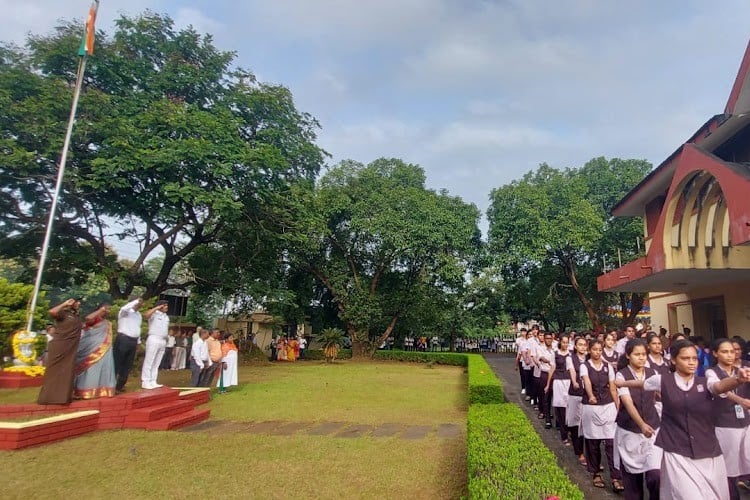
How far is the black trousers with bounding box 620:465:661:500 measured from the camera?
12.8 ft

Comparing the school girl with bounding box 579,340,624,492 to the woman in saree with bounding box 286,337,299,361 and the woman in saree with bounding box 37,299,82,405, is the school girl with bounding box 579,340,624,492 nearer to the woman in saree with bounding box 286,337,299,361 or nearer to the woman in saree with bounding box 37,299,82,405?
the woman in saree with bounding box 37,299,82,405

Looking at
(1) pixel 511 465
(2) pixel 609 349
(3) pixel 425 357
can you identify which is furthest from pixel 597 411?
(3) pixel 425 357

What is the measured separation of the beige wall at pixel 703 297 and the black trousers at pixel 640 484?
10.3m

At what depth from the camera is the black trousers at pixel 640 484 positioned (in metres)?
3.89

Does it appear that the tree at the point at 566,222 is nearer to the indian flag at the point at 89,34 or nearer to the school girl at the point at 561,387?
the school girl at the point at 561,387

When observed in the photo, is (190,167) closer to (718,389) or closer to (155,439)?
(155,439)

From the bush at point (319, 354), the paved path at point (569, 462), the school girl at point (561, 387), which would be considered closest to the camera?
the paved path at point (569, 462)

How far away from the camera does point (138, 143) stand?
12867 millimetres

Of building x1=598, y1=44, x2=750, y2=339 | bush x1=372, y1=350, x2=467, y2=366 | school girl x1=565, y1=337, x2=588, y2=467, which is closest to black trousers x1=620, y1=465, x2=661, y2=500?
school girl x1=565, y1=337, x2=588, y2=467

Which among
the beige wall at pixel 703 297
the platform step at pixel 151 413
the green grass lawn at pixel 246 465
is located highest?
the beige wall at pixel 703 297

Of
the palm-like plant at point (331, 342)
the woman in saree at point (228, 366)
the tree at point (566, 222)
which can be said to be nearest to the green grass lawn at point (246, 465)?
the woman in saree at point (228, 366)

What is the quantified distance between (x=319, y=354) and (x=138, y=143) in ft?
54.4

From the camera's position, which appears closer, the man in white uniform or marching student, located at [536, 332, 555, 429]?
marching student, located at [536, 332, 555, 429]

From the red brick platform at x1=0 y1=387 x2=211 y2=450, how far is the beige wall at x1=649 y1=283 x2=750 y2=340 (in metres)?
12.7
